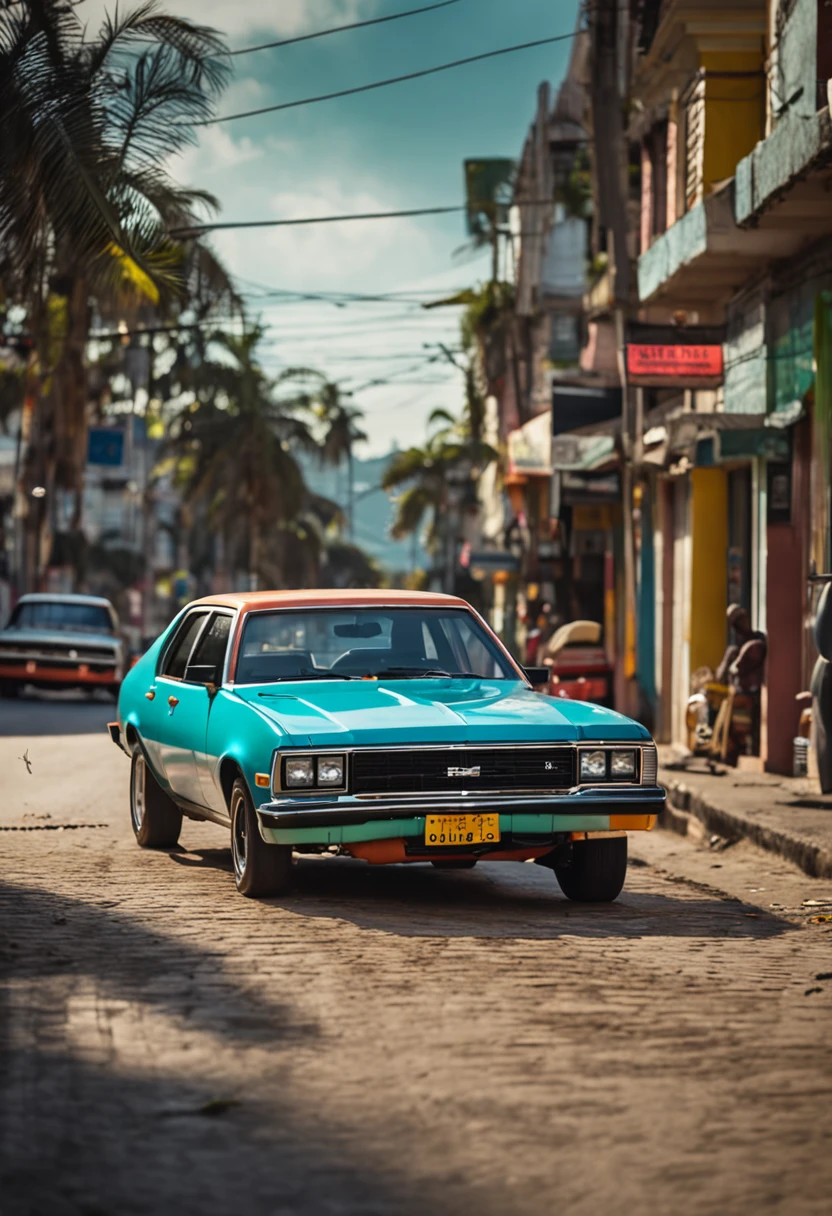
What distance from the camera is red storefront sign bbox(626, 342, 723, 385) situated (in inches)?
913

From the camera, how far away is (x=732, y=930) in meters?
9.07

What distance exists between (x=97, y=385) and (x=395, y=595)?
1753 inches

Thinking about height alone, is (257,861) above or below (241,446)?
below

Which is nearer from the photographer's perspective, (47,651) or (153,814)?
(153,814)

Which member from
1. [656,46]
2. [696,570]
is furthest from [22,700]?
[656,46]

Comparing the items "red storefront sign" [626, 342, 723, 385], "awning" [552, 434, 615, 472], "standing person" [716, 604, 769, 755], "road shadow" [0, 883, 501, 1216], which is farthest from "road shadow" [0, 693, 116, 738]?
"road shadow" [0, 883, 501, 1216]

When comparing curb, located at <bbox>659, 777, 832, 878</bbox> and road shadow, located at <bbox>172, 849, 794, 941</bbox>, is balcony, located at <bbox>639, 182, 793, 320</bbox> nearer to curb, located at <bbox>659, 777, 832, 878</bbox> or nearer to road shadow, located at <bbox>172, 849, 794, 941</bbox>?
curb, located at <bbox>659, 777, 832, 878</bbox>

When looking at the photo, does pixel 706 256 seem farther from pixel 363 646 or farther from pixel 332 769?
pixel 332 769

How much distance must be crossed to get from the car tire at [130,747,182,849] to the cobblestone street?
1.54m

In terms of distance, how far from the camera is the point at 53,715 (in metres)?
28.5

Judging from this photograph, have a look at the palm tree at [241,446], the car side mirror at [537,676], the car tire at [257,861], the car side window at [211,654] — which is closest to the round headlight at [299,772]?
the car tire at [257,861]

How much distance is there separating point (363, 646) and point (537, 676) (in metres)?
0.98

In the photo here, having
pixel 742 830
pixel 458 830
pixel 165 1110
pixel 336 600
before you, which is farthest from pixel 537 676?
pixel 165 1110

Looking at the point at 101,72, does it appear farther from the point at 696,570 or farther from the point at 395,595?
the point at 395,595
